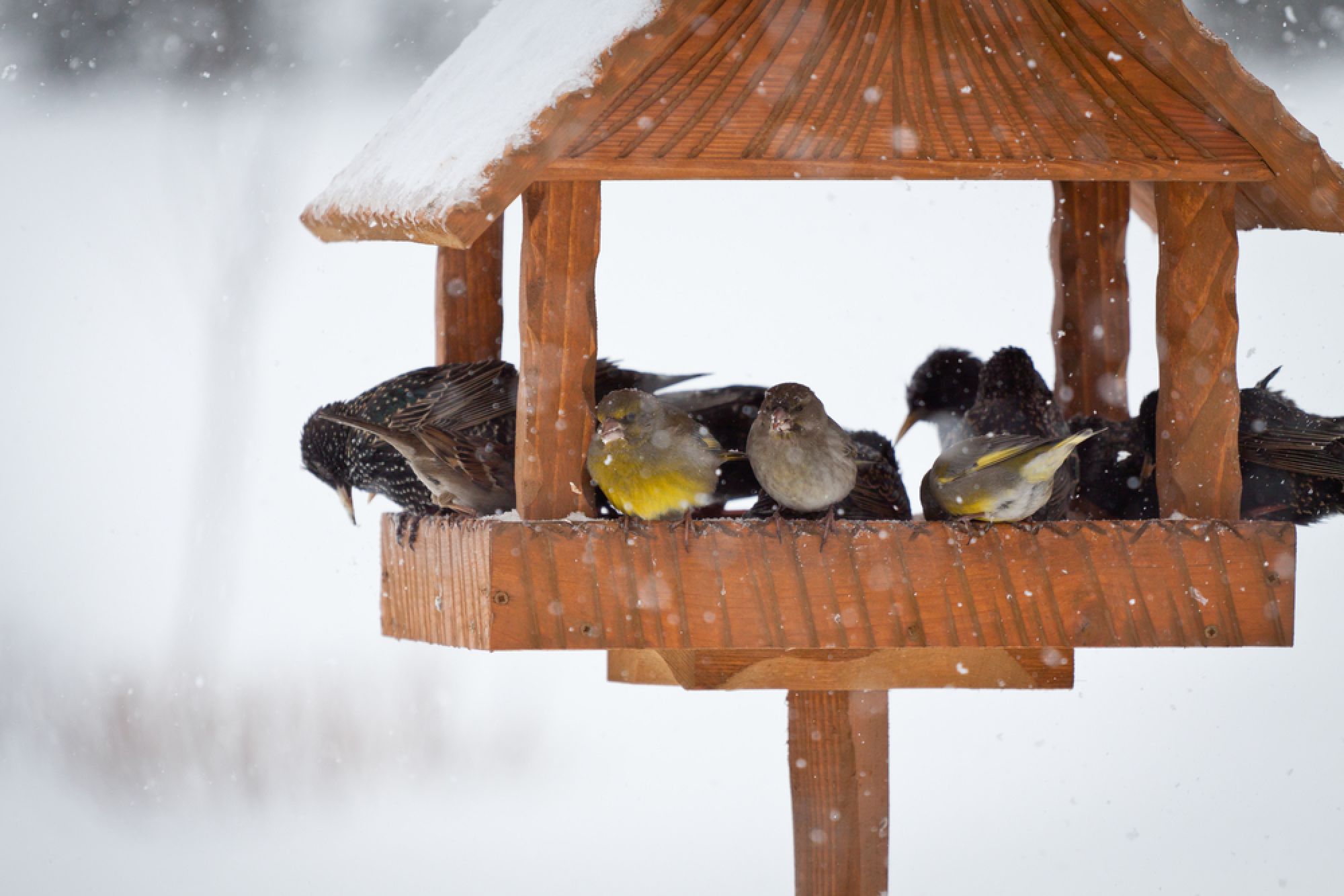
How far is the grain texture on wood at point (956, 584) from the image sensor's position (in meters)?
2.50

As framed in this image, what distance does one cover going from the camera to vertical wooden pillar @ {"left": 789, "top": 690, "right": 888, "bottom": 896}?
326 cm

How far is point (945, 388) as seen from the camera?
3.96 m

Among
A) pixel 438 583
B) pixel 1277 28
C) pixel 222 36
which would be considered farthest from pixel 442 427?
pixel 1277 28

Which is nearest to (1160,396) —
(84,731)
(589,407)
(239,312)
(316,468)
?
(589,407)

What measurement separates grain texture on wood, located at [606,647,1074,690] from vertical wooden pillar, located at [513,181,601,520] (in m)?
0.52

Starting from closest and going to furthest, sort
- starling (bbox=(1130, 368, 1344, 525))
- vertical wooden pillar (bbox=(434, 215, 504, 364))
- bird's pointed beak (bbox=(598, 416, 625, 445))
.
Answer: bird's pointed beak (bbox=(598, 416, 625, 445)) → starling (bbox=(1130, 368, 1344, 525)) → vertical wooden pillar (bbox=(434, 215, 504, 364))

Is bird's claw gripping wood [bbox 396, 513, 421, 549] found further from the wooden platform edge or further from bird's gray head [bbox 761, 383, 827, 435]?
bird's gray head [bbox 761, 383, 827, 435]

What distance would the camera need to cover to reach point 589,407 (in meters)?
2.66

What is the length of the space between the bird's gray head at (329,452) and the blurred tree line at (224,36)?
7.20 ft

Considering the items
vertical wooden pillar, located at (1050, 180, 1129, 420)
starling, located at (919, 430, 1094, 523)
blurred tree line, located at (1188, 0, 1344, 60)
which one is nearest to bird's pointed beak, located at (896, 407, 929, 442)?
vertical wooden pillar, located at (1050, 180, 1129, 420)

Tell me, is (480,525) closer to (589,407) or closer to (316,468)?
(589,407)

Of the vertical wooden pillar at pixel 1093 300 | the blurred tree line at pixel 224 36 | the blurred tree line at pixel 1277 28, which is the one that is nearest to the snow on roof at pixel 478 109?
the vertical wooden pillar at pixel 1093 300

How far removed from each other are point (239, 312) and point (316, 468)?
2090mm

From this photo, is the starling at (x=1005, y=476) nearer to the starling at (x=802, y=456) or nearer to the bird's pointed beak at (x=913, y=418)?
the starling at (x=802, y=456)
